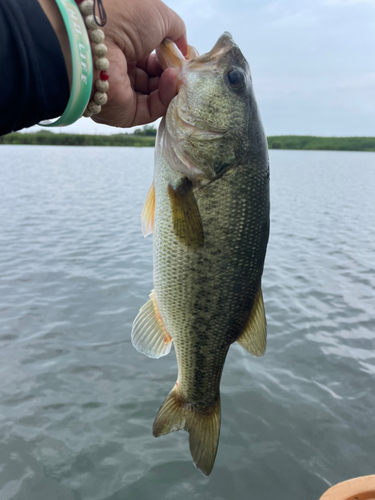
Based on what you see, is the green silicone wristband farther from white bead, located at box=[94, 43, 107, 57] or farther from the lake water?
the lake water

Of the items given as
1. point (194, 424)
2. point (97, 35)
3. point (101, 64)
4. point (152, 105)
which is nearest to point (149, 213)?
point (152, 105)

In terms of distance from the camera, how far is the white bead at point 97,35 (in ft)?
4.97

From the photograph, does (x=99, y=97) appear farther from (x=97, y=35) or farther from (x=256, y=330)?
(x=256, y=330)

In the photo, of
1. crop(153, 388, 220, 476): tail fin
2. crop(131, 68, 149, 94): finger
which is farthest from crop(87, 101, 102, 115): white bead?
crop(153, 388, 220, 476): tail fin

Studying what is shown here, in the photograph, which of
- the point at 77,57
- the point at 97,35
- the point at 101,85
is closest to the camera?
the point at 77,57

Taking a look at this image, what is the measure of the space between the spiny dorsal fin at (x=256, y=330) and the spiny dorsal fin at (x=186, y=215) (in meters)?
0.56

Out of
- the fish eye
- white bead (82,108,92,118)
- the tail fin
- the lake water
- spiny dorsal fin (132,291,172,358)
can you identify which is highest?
the fish eye

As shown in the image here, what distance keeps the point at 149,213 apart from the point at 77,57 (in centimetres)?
102

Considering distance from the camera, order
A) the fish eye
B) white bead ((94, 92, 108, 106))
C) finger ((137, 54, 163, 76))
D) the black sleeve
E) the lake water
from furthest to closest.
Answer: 1. the lake water
2. finger ((137, 54, 163, 76))
3. the fish eye
4. white bead ((94, 92, 108, 106))
5. the black sleeve

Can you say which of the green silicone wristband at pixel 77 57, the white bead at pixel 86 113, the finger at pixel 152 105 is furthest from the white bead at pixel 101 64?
the finger at pixel 152 105

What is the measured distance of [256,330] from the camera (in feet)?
7.34

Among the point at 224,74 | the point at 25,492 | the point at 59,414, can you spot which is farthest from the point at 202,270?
the point at 59,414

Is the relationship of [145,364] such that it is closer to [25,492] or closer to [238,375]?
[238,375]

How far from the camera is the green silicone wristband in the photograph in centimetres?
137
